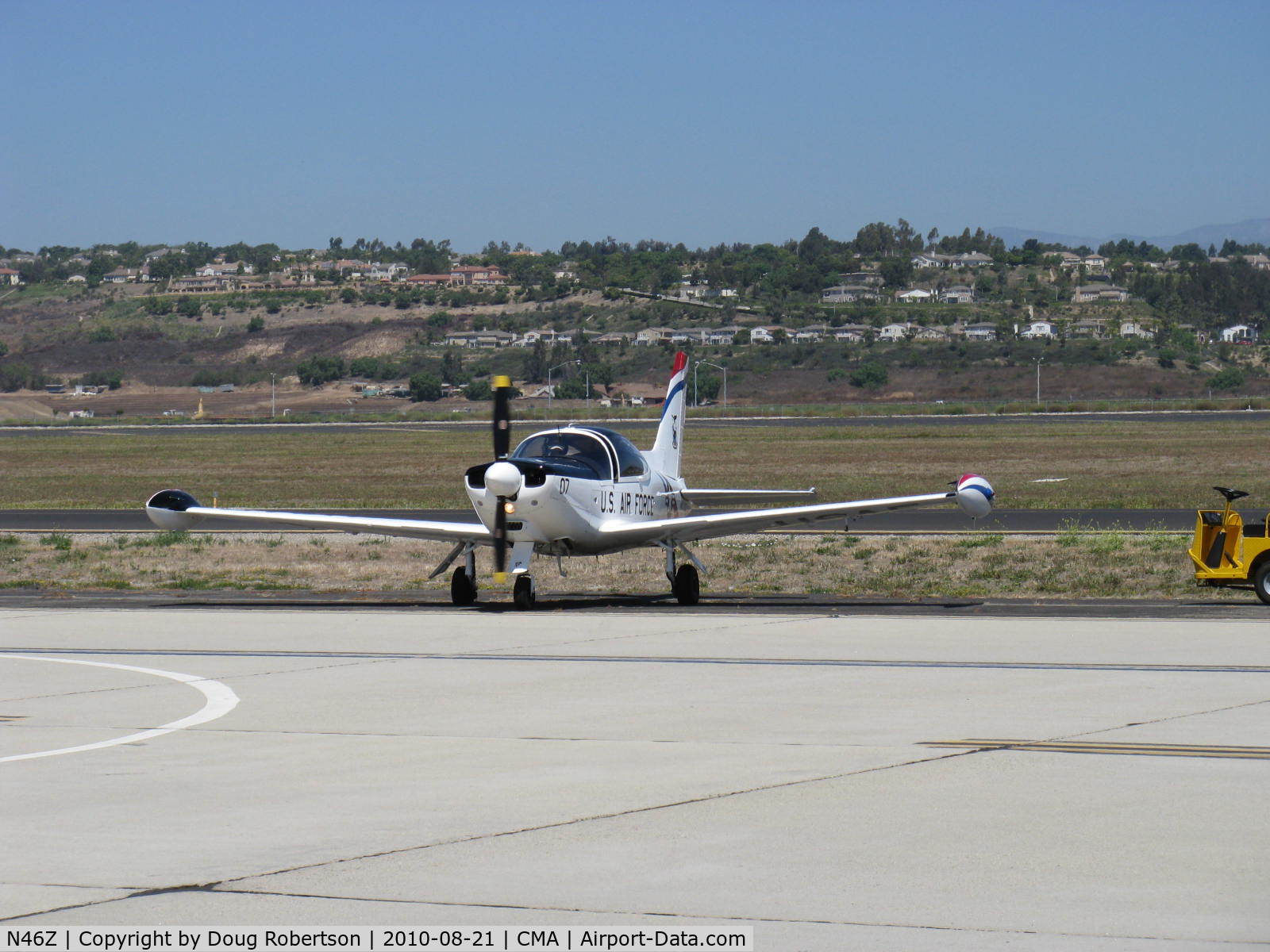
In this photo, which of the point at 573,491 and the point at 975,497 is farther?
the point at 573,491

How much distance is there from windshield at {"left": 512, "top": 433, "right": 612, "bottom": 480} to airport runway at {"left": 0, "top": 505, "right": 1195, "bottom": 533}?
36.4 ft

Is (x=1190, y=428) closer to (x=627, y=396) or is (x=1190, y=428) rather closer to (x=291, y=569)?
(x=291, y=569)

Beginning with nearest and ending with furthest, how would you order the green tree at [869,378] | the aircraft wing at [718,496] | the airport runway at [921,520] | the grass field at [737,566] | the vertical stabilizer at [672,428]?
the grass field at [737,566] → the aircraft wing at [718,496] → the vertical stabilizer at [672,428] → the airport runway at [921,520] → the green tree at [869,378]

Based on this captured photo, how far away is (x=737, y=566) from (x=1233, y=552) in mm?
8847

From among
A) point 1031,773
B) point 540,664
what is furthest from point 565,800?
point 540,664

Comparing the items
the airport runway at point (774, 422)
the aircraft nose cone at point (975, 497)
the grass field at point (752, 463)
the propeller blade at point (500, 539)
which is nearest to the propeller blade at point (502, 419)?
the propeller blade at point (500, 539)

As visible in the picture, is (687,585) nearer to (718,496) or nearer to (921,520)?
(718,496)

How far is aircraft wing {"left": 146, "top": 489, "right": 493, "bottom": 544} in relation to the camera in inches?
864

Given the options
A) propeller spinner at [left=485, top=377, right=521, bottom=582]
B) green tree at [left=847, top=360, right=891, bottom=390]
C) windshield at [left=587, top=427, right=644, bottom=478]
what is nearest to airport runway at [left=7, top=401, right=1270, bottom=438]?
green tree at [left=847, top=360, right=891, bottom=390]

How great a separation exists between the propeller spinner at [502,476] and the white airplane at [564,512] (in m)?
0.01

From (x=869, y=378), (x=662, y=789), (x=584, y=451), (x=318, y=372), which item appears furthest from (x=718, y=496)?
(x=318, y=372)

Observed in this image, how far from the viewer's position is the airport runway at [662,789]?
689cm

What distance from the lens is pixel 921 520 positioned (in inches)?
1379

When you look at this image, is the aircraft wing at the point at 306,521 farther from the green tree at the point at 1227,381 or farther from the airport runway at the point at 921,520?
the green tree at the point at 1227,381
